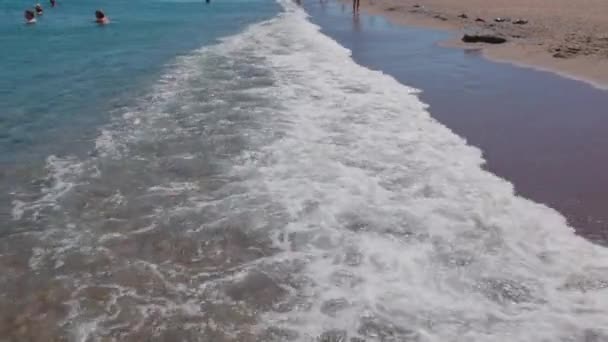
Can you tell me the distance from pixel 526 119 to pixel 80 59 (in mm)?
16155

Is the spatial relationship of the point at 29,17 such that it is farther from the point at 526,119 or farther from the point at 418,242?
the point at 418,242

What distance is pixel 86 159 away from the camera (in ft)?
33.6

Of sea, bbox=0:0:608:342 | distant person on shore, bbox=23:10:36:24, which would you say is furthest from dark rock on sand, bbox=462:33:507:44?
distant person on shore, bbox=23:10:36:24

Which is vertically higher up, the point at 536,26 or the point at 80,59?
the point at 536,26

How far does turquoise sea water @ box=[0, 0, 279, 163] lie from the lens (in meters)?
12.2

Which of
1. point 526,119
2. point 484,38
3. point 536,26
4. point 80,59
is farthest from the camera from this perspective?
point 536,26

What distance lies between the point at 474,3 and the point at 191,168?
2995cm

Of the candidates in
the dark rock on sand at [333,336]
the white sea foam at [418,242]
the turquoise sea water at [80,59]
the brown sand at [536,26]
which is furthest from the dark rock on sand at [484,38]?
the dark rock on sand at [333,336]

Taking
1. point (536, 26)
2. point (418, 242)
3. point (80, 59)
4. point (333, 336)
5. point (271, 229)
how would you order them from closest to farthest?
1. point (333, 336)
2. point (418, 242)
3. point (271, 229)
4. point (80, 59)
5. point (536, 26)

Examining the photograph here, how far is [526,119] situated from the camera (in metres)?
11.6

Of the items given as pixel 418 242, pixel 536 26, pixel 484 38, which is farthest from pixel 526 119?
pixel 536 26

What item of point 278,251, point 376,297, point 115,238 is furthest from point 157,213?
point 376,297

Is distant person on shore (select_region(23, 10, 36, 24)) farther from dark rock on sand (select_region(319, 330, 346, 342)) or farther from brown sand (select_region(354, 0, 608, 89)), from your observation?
dark rock on sand (select_region(319, 330, 346, 342))

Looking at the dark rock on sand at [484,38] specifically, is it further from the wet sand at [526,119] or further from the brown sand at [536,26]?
the wet sand at [526,119]
